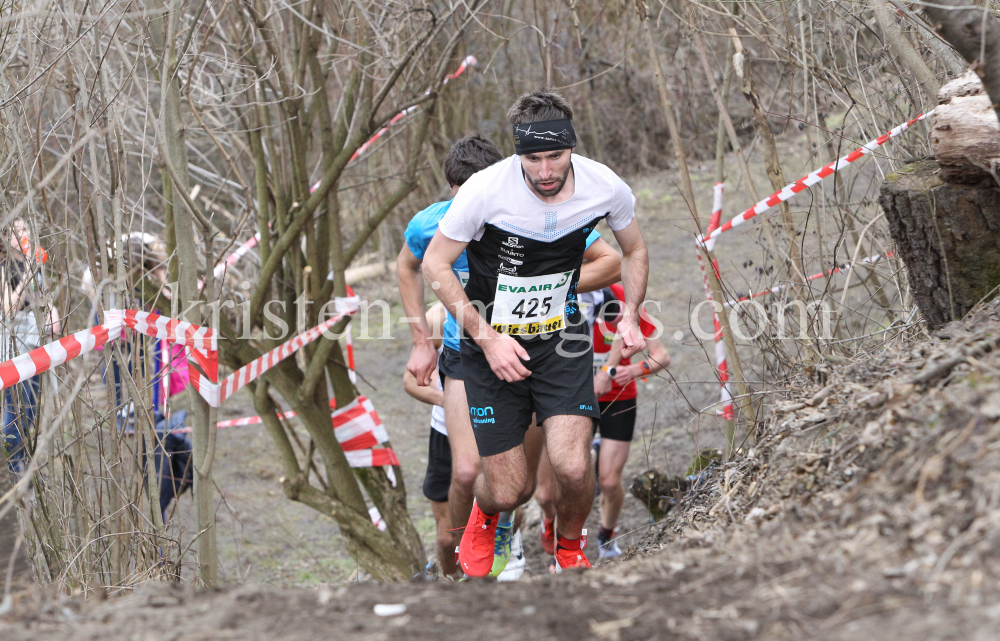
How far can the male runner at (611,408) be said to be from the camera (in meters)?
4.91

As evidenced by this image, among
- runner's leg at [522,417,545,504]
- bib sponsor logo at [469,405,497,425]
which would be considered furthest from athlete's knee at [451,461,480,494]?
bib sponsor logo at [469,405,497,425]

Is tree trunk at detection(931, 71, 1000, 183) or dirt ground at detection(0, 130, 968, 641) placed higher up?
tree trunk at detection(931, 71, 1000, 183)

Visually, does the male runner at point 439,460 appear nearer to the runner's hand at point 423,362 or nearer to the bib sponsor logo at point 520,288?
the runner's hand at point 423,362

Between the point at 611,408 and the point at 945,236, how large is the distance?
2298 mm

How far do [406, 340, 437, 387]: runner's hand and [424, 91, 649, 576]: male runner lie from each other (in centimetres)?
18

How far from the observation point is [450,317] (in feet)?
14.2

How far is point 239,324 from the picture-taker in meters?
5.38

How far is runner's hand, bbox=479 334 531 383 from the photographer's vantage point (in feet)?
11.5

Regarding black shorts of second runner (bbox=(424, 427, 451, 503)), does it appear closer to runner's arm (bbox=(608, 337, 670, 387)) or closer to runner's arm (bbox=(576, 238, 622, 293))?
runner's arm (bbox=(608, 337, 670, 387))

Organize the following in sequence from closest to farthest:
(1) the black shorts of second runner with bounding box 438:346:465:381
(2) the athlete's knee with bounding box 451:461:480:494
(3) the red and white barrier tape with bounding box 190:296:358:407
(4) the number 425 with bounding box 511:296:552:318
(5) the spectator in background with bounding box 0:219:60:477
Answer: (5) the spectator in background with bounding box 0:219:60:477, (4) the number 425 with bounding box 511:296:552:318, (2) the athlete's knee with bounding box 451:461:480:494, (1) the black shorts of second runner with bounding box 438:346:465:381, (3) the red and white barrier tape with bounding box 190:296:358:407

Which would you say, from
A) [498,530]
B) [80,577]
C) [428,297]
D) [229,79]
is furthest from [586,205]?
[428,297]

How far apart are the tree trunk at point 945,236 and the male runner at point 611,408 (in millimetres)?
1771

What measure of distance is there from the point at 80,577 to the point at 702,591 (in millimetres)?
2357

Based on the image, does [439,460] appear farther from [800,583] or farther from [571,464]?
[800,583]
